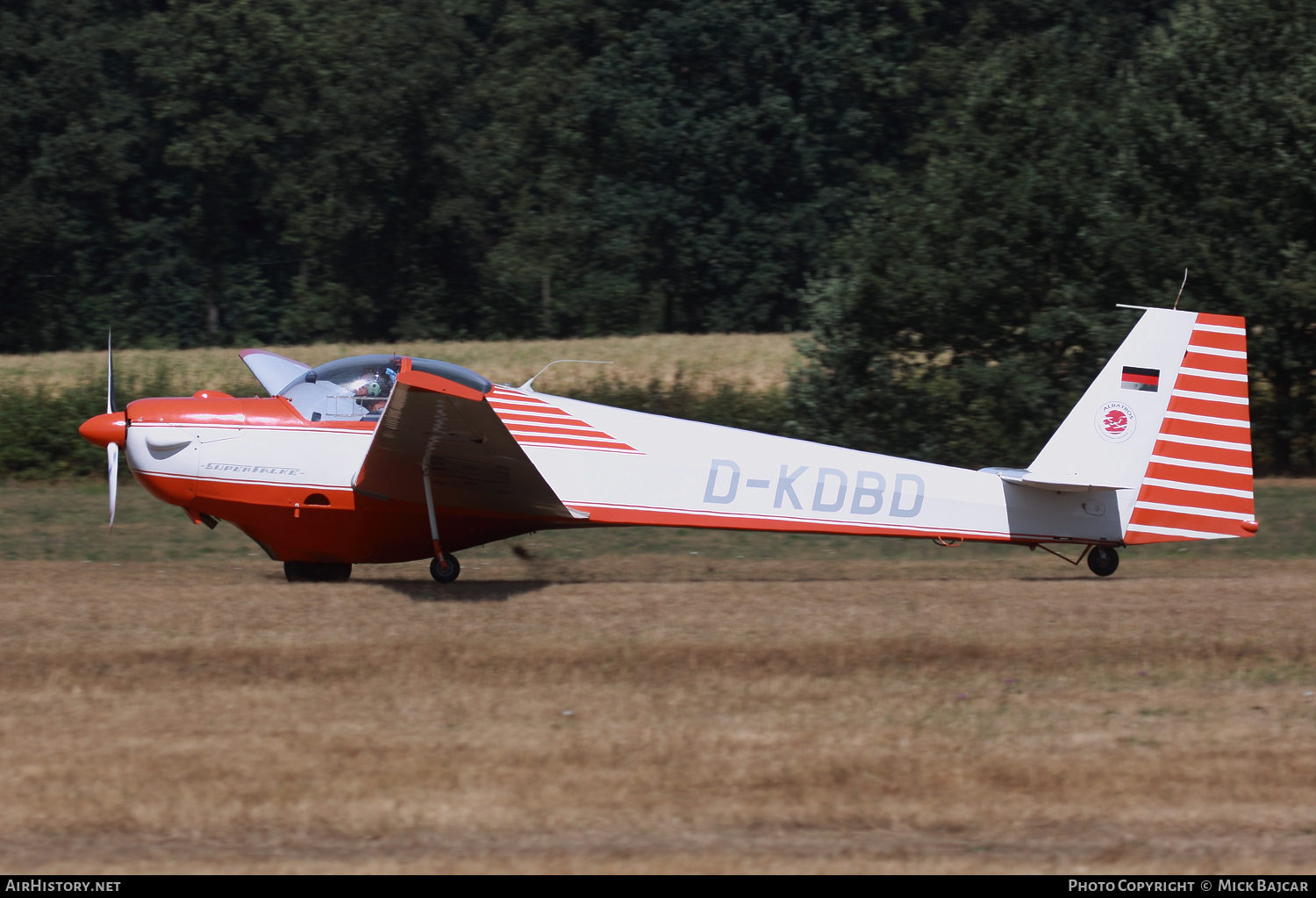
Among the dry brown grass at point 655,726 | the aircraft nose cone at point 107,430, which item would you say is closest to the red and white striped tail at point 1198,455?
the dry brown grass at point 655,726

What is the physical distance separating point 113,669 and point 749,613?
445 centimetres

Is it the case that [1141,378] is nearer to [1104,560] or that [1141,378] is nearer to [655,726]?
[1104,560]

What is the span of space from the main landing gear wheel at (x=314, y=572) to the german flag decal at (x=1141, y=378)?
23.2 ft

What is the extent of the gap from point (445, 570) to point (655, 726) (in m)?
3.73

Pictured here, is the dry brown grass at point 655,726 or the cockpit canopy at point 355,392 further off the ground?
the cockpit canopy at point 355,392

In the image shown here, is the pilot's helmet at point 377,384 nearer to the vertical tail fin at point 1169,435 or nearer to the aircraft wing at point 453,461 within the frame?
the aircraft wing at point 453,461

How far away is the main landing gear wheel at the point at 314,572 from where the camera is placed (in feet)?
36.6

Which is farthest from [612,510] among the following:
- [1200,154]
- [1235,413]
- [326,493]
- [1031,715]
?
[1200,154]

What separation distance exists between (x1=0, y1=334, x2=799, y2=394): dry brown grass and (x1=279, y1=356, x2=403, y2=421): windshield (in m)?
12.7

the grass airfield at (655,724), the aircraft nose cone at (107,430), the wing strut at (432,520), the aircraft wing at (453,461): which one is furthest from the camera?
the aircraft nose cone at (107,430)

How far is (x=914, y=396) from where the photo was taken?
22953 millimetres

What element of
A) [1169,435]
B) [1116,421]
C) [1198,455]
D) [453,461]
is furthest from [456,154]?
[1198,455]

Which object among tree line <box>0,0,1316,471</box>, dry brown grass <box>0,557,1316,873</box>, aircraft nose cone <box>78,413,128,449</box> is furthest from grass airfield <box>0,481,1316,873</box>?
tree line <box>0,0,1316,471</box>

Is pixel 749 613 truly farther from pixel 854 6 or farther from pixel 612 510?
pixel 854 6
